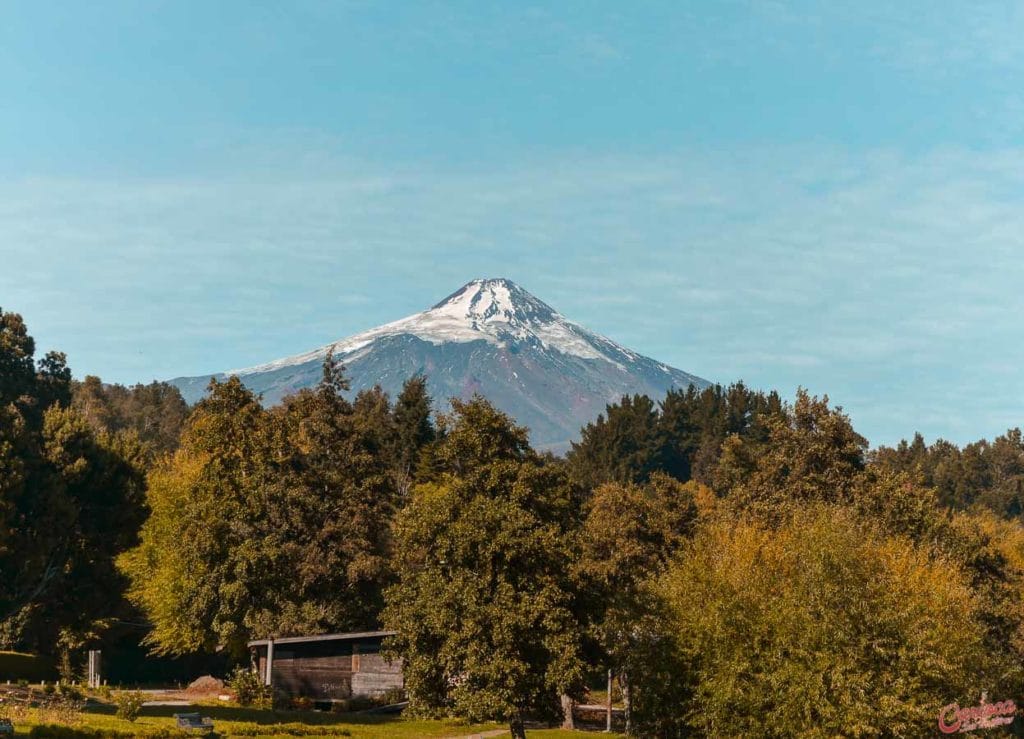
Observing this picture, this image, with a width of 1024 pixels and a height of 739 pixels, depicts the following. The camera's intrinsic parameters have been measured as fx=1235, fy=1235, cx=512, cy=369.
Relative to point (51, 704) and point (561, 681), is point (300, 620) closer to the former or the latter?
point (51, 704)

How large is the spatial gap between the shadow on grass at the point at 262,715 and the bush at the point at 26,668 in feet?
61.0

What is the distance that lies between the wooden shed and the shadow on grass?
10.0ft

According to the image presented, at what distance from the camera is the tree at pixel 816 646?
1699 inches

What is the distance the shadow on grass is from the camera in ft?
175

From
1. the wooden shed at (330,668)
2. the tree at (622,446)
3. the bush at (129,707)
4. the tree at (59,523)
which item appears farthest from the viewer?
the tree at (622,446)

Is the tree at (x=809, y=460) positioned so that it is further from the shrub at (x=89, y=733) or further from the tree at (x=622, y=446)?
the tree at (x=622, y=446)

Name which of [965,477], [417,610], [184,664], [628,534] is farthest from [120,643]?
[965,477]

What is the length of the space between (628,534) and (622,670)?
93.8 ft

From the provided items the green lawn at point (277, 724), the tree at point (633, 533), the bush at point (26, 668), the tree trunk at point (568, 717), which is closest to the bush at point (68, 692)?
the green lawn at point (277, 724)

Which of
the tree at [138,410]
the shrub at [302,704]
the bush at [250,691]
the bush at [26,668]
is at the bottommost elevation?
the shrub at [302,704]

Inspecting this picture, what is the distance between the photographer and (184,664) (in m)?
89.0

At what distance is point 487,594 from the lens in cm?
4409

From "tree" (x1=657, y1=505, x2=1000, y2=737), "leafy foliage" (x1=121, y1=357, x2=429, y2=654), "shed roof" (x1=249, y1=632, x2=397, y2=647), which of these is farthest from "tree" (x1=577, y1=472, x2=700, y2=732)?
"leafy foliage" (x1=121, y1=357, x2=429, y2=654)

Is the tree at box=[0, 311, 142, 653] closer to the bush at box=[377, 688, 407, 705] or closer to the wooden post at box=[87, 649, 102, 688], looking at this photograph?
the wooden post at box=[87, 649, 102, 688]
